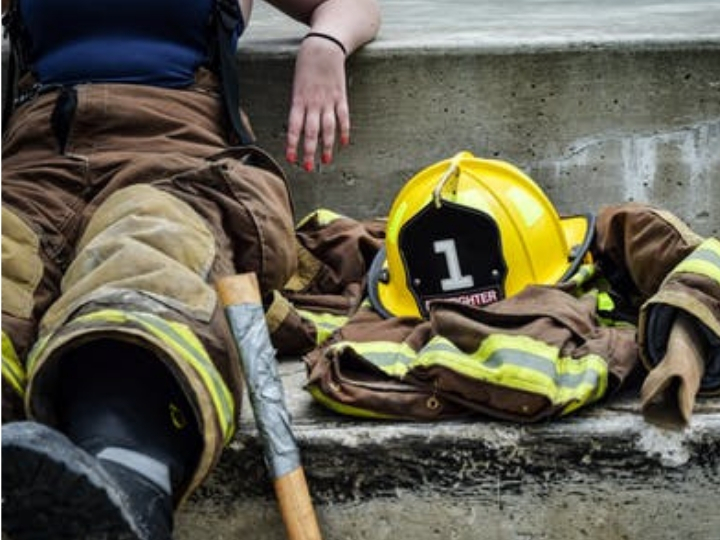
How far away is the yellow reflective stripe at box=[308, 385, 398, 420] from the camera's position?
2.00 m

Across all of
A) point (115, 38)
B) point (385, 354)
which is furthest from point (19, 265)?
point (115, 38)

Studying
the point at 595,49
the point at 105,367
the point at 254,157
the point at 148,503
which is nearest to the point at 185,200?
the point at 254,157

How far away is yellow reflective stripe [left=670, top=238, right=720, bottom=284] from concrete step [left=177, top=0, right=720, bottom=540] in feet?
0.64

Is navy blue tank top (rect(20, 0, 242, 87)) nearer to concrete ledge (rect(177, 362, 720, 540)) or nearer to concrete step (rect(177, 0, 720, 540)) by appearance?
concrete step (rect(177, 0, 720, 540))

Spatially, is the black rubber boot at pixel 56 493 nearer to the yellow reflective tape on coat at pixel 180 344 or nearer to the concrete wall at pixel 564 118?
the yellow reflective tape on coat at pixel 180 344

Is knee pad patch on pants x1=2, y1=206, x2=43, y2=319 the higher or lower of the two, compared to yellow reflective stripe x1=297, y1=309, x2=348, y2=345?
higher

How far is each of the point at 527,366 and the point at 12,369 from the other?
65 cm

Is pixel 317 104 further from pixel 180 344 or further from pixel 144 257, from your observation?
pixel 180 344

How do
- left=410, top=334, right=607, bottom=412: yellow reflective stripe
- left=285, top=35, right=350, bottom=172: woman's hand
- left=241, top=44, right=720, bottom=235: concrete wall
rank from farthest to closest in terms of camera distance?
left=241, top=44, right=720, bottom=235: concrete wall
left=285, top=35, right=350, bottom=172: woman's hand
left=410, top=334, right=607, bottom=412: yellow reflective stripe

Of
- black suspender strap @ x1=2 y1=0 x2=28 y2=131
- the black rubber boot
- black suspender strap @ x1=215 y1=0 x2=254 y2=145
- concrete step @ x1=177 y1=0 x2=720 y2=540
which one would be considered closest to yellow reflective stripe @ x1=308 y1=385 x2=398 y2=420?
concrete step @ x1=177 y1=0 x2=720 y2=540

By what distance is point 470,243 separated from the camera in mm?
2357

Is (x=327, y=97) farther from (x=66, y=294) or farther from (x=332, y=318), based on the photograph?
(x=66, y=294)

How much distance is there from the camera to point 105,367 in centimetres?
173

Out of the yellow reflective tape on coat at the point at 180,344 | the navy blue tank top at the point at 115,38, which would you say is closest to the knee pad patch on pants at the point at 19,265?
the yellow reflective tape on coat at the point at 180,344
